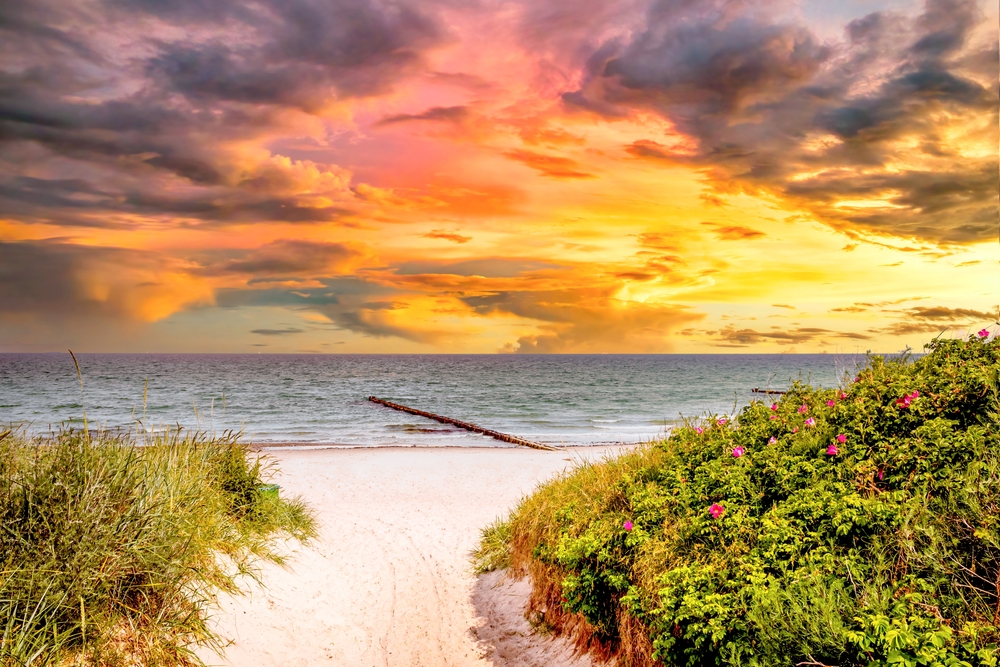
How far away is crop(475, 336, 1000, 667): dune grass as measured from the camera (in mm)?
4078

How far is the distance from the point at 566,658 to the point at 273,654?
10.3 feet

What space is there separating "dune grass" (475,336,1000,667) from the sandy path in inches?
38.2

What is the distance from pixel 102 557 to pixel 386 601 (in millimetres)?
4542

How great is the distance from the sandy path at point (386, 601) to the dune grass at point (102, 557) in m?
0.61

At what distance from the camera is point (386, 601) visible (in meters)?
8.89

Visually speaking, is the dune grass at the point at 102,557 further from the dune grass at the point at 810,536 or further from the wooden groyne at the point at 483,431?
the wooden groyne at the point at 483,431

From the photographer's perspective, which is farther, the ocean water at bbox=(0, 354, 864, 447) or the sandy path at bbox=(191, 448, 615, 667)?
the ocean water at bbox=(0, 354, 864, 447)

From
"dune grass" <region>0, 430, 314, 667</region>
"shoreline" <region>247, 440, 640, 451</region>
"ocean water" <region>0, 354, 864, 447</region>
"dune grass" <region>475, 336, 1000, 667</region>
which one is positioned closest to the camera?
"dune grass" <region>475, 336, 1000, 667</region>

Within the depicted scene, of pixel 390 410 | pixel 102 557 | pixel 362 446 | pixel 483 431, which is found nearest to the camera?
pixel 102 557

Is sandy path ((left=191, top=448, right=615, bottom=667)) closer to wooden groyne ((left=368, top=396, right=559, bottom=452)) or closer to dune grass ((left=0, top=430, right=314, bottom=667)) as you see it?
dune grass ((left=0, top=430, right=314, bottom=667))

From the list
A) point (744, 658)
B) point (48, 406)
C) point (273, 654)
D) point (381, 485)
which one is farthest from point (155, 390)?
point (744, 658)

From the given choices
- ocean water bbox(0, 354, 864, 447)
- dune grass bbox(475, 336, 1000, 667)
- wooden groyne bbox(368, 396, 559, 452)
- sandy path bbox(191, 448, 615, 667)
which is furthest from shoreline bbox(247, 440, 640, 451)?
dune grass bbox(475, 336, 1000, 667)

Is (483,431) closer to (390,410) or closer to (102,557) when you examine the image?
(390,410)

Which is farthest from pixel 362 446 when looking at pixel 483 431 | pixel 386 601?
pixel 386 601
